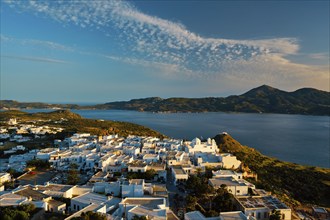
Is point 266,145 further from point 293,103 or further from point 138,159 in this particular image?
point 293,103

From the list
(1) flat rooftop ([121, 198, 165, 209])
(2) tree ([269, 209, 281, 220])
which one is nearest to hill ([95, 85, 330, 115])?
(2) tree ([269, 209, 281, 220])

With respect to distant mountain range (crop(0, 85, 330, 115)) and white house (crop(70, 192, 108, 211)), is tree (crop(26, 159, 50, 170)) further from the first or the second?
distant mountain range (crop(0, 85, 330, 115))

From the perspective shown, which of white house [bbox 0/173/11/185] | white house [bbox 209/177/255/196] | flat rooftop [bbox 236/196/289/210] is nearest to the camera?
flat rooftop [bbox 236/196/289/210]

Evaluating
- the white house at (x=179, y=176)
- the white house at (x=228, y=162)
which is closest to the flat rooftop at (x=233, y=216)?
the white house at (x=179, y=176)

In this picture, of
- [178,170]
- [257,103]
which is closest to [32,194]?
Answer: [178,170]

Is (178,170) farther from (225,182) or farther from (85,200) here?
(85,200)

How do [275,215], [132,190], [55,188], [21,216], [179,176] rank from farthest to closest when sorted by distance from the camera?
1. [179,176]
2. [55,188]
3. [132,190]
4. [275,215]
5. [21,216]
